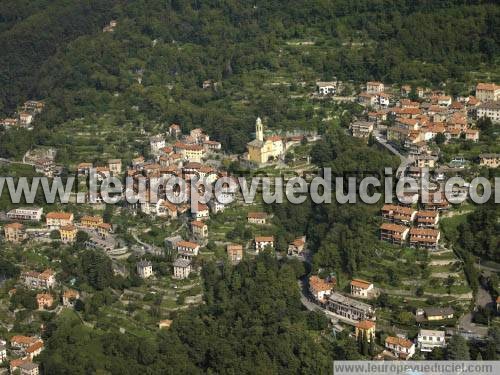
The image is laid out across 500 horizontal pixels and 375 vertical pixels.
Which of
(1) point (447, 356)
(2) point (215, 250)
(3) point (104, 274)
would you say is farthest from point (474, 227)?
(3) point (104, 274)

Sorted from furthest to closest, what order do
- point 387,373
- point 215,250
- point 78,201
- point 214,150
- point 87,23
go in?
point 87,23, point 214,150, point 78,201, point 215,250, point 387,373

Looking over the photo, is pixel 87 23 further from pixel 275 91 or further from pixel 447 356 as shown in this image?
pixel 447 356

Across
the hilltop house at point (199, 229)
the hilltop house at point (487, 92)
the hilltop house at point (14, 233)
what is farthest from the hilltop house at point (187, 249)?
the hilltop house at point (487, 92)

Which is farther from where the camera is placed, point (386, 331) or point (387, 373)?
point (386, 331)

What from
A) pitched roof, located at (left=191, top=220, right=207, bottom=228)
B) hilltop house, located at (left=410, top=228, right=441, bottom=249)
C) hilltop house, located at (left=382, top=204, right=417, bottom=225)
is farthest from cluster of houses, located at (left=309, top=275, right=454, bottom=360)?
pitched roof, located at (left=191, top=220, right=207, bottom=228)

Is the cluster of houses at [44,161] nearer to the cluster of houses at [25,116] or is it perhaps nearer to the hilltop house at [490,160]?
the cluster of houses at [25,116]

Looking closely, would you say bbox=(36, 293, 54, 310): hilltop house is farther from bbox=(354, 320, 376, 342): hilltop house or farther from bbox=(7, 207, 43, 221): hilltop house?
bbox=(354, 320, 376, 342): hilltop house
